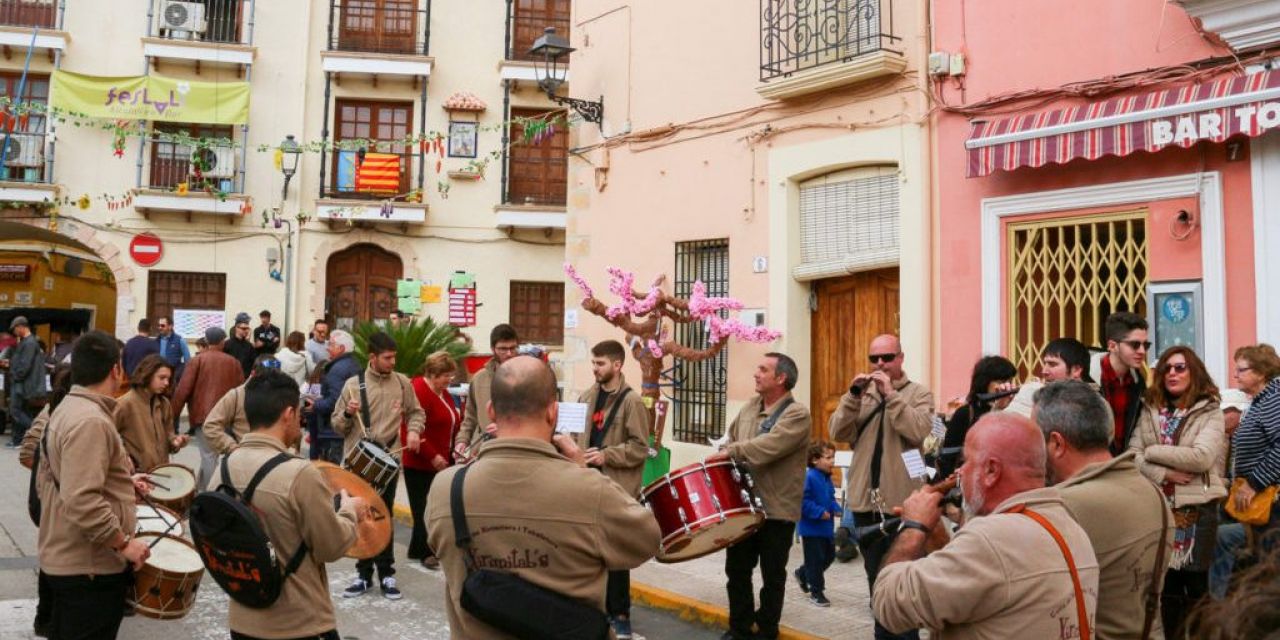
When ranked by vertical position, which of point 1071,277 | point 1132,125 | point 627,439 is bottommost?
point 627,439

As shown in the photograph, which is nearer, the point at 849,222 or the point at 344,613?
the point at 344,613

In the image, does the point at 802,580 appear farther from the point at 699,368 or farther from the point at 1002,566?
the point at 1002,566

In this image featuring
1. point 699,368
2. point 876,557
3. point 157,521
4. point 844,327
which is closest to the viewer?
point 157,521

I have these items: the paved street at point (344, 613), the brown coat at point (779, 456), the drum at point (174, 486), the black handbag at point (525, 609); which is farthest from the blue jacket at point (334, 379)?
the black handbag at point (525, 609)

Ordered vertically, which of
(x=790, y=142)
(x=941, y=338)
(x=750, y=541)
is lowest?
(x=750, y=541)

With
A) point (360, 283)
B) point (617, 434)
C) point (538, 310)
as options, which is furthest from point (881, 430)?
point (360, 283)

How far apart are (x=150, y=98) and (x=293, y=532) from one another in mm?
18764

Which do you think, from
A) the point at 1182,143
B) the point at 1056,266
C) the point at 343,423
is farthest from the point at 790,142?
the point at 343,423

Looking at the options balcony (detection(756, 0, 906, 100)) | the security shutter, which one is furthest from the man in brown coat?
balcony (detection(756, 0, 906, 100))

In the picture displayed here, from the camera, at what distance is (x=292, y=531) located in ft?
12.9

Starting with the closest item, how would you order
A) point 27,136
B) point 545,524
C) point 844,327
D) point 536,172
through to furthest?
point 545,524 < point 844,327 < point 27,136 < point 536,172

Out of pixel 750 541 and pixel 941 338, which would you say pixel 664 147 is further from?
pixel 750 541

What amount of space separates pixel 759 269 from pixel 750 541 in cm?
557

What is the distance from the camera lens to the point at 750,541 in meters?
6.34
